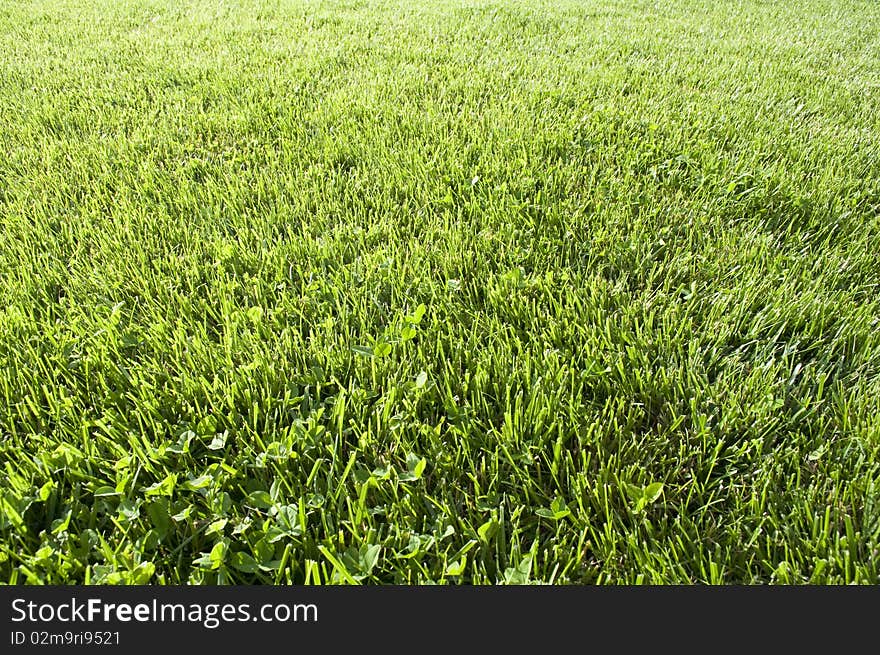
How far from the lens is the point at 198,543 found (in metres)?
1.34

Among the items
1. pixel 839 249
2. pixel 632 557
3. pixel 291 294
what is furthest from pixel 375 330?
pixel 839 249

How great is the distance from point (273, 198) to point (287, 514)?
6.17ft

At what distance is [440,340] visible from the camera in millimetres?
1843

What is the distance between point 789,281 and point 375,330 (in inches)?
60.1

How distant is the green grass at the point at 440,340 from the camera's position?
1.32m

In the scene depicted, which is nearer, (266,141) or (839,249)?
(839,249)

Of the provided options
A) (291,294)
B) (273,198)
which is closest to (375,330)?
(291,294)

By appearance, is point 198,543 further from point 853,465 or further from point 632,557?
point 853,465

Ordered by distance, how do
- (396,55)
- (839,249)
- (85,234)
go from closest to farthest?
(839,249), (85,234), (396,55)

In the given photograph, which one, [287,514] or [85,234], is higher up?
[85,234]

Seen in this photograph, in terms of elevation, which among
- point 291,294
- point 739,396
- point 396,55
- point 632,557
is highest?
point 396,55

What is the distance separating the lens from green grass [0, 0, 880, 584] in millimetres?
1322

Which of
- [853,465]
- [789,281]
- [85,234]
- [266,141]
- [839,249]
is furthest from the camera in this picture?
[266,141]

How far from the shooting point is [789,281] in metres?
2.11
